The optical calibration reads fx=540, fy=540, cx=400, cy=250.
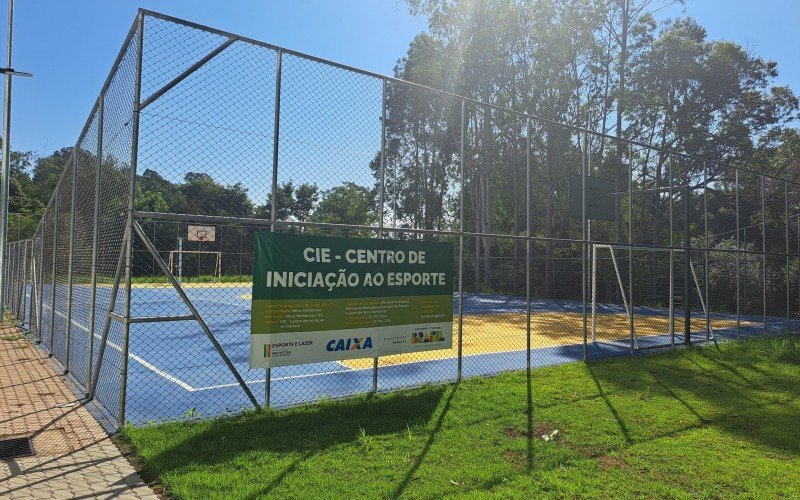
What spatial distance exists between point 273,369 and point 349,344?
2653mm

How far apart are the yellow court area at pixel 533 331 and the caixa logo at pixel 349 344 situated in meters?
2.61

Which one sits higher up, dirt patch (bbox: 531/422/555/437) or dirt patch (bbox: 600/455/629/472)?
dirt patch (bbox: 531/422/555/437)

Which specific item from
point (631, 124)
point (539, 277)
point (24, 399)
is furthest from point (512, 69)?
point (24, 399)

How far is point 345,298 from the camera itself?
19.9ft

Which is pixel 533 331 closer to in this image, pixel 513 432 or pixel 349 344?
pixel 349 344

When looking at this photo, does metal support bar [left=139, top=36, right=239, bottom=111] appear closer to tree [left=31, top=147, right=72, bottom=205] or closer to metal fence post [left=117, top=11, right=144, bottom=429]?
metal fence post [left=117, top=11, right=144, bottom=429]

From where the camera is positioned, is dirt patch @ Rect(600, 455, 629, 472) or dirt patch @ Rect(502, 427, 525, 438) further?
dirt patch @ Rect(502, 427, 525, 438)

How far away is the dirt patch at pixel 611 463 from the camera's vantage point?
4363 millimetres

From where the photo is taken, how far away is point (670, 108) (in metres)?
29.0

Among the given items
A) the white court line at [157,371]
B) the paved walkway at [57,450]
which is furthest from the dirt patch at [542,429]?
the white court line at [157,371]

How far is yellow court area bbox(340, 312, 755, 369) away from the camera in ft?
32.4

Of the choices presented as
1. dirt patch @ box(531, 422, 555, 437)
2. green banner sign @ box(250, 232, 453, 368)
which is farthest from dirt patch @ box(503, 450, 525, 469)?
green banner sign @ box(250, 232, 453, 368)

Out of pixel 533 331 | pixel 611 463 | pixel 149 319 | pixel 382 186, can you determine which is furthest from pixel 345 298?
pixel 533 331

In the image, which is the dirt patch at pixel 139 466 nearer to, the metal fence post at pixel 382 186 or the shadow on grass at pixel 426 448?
the shadow on grass at pixel 426 448
